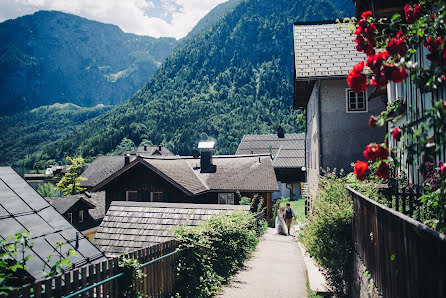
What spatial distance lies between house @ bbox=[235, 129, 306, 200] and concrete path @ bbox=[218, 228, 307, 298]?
28031 millimetres

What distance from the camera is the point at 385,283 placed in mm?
4723

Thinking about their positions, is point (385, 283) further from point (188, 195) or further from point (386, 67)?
point (188, 195)

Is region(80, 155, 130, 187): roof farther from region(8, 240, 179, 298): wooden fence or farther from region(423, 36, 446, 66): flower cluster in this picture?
region(423, 36, 446, 66): flower cluster

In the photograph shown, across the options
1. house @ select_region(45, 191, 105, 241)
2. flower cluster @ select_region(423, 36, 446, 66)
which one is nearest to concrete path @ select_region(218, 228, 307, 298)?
flower cluster @ select_region(423, 36, 446, 66)

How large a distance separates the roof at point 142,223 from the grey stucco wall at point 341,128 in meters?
5.51

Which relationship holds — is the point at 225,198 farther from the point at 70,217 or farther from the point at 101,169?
the point at 101,169

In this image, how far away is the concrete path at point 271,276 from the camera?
947 cm

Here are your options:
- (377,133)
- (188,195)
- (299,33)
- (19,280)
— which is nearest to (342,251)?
(19,280)

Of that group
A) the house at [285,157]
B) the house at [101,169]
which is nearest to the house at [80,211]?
the house at [101,169]

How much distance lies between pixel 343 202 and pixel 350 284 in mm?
1675

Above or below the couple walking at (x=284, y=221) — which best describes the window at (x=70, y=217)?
below

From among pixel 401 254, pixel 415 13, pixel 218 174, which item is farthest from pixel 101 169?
pixel 401 254

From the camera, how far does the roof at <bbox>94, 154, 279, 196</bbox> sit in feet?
81.5

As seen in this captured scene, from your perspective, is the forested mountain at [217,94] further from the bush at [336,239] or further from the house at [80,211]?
the bush at [336,239]
